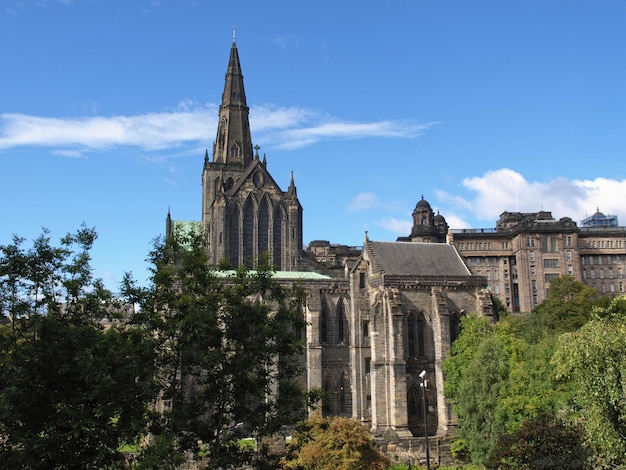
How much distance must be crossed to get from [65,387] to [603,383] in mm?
20273

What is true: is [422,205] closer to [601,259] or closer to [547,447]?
[601,259]

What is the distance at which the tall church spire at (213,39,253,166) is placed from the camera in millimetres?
87688

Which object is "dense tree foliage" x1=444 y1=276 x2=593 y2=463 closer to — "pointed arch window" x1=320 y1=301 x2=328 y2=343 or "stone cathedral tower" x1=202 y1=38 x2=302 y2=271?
"pointed arch window" x1=320 y1=301 x2=328 y2=343

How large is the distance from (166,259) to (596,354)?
57.2 feet

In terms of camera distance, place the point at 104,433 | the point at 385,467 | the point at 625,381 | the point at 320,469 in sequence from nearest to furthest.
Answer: the point at 104,433
the point at 625,381
the point at 320,469
the point at 385,467

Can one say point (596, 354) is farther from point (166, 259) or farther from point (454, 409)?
point (454, 409)

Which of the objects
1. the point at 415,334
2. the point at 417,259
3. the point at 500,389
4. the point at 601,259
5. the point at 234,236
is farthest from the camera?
the point at 601,259

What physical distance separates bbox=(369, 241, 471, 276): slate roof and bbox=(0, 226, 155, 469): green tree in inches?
1461

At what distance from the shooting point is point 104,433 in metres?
22.5

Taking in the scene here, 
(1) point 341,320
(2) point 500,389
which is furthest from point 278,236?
(2) point 500,389

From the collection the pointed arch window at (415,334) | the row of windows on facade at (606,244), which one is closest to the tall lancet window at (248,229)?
the pointed arch window at (415,334)

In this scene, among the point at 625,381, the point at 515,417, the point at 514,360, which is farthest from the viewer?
the point at 514,360

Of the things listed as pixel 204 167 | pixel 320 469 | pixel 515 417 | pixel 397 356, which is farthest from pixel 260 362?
pixel 204 167

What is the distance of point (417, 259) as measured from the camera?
60688 mm
